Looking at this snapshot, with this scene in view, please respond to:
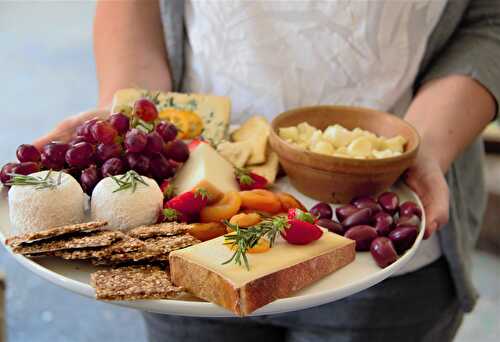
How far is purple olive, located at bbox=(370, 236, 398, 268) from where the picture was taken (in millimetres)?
820

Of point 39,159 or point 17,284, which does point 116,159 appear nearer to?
point 39,159

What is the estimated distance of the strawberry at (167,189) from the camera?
933 mm

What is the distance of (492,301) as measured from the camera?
2344mm

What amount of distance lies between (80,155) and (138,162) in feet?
0.29

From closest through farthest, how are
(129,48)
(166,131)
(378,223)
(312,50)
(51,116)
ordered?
(378,223), (166,131), (312,50), (129,48), (51,116)

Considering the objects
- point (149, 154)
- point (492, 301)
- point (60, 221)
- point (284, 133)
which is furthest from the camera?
point (492, 301)

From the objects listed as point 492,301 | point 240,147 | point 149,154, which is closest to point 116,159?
point 149,154

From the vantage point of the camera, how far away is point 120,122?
0.97 m

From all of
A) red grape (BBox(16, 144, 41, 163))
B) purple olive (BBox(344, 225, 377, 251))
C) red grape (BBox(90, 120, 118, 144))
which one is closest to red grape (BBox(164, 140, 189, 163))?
red grape (BBox(90, 120, 118, 144))

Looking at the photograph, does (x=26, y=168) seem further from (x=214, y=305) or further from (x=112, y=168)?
(x=214, y=305)

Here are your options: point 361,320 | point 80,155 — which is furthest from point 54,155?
point 361,320

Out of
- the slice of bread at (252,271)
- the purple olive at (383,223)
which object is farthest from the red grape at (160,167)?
the purple olive at (383,223)

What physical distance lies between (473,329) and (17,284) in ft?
5.68

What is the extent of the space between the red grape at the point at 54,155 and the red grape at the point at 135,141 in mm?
95
